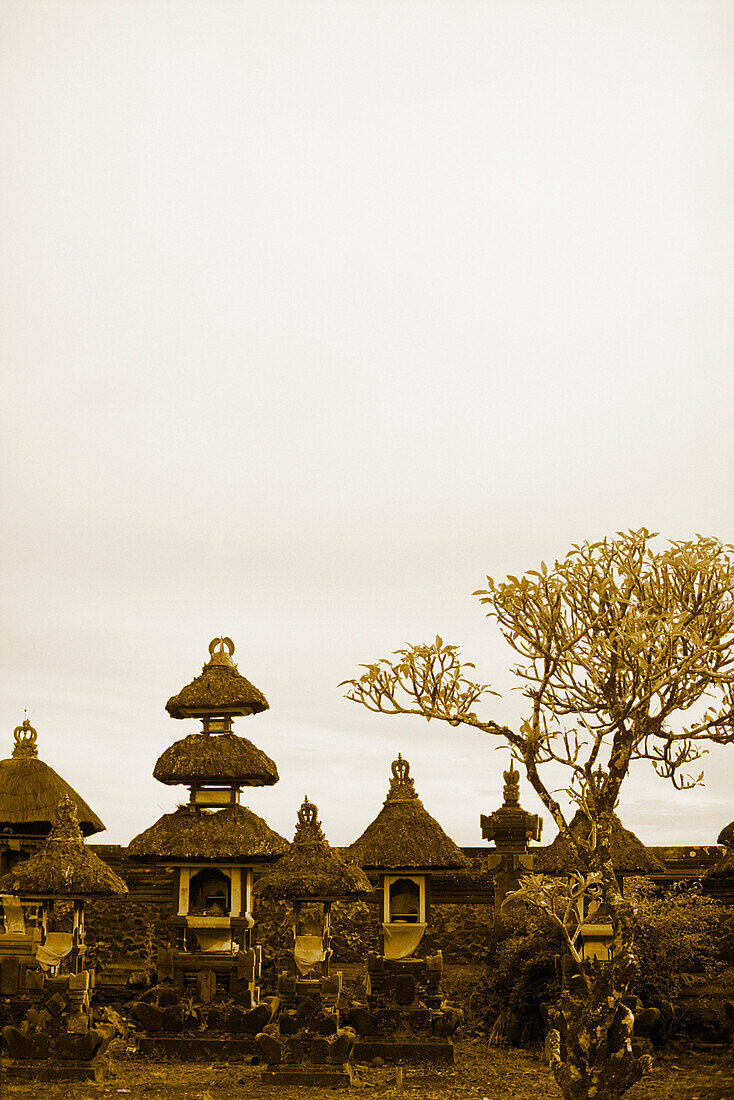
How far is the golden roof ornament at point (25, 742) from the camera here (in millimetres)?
19203

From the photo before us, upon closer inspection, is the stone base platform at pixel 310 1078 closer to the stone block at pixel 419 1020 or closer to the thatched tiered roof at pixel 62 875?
the stone block at pixel 419 1020

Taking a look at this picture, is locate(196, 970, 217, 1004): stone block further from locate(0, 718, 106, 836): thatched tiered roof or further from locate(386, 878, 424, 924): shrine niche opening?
locate(0, 718, 106, 836): thatched tiered roof

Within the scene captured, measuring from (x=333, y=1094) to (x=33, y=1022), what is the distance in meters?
3.95

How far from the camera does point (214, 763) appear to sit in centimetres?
1712

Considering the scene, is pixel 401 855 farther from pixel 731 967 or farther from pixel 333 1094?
pixel 731 967

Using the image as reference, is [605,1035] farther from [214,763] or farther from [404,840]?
[214,763]

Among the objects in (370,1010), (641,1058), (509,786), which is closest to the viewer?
(641,1058)

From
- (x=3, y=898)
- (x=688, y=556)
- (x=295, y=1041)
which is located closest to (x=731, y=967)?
(x=295, y=1041)

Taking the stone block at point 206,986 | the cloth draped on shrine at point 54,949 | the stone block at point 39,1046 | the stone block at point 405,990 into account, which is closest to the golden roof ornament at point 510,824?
the stone block at point 405,990

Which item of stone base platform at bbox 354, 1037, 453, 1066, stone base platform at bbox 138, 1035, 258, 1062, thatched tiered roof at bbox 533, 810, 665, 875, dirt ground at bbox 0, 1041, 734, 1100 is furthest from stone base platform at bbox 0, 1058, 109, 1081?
thatched tiered roof at bbox 533, 810, 665, 875

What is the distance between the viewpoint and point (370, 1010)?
1527cm

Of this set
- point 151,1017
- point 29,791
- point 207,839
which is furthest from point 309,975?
point 29,791

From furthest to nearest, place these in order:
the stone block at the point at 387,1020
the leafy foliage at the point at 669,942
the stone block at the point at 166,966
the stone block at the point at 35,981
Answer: the stone block at the point at 166,966, the leafy foliage at the point at 669,942, the stone block at the point at 35,981, the stone block at the point at 387,1020

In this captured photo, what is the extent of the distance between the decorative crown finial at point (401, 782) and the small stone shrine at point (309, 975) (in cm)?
143
